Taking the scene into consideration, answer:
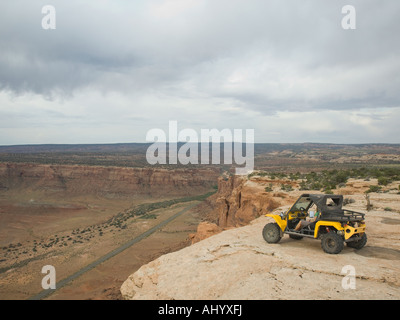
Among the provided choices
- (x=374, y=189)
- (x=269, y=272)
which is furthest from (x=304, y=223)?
(x=374, y=189)

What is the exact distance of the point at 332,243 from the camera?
26.3 feet

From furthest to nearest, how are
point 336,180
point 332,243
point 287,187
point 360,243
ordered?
point 336,180, point 287,187, point 360,243, point 332,243

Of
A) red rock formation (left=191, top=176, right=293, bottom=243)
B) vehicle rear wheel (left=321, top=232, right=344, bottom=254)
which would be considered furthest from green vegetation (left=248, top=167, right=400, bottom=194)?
vehicle rear wheel (left=321, top=232, right=344, bottom=254)

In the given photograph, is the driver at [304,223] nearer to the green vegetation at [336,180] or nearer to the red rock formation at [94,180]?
the green vegetation at [336,180]

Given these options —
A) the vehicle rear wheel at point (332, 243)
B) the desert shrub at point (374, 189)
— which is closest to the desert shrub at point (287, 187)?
→ the desert shrub at point (374, 189)

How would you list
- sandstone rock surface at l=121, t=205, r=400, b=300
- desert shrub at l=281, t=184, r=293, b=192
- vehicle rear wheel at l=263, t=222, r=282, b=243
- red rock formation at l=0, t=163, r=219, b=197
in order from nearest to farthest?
sandstone rock surface at l=121, t=205, r=400, b=300 < vehicle rear wheel at l=263, t=222, r=282, b=243 < desert shrub at l=281, t=184, r=293, b=192 < red rock formation at l=0, t=163, r=219, b=197

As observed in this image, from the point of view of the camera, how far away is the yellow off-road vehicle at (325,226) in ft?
26.2

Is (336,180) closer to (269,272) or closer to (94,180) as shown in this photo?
(269,272)

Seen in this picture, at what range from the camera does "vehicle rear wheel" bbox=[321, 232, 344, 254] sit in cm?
785

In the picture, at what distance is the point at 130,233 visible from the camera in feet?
116

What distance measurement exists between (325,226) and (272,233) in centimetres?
172

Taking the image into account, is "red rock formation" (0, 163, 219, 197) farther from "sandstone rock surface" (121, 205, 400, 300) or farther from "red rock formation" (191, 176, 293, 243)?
"sandstone rock surface" (121, 205, 400, 300)
